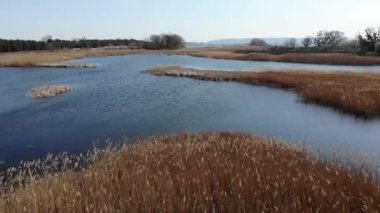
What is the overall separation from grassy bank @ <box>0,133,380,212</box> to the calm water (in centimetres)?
600

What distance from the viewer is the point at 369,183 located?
736 cm

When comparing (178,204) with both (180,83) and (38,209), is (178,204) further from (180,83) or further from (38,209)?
(180,83)

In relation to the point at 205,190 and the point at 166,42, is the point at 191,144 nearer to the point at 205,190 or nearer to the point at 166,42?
Result: the point at 205,190

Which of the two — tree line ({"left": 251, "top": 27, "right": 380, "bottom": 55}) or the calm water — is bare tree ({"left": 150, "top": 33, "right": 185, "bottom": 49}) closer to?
tree line ({"left": 251, "top": 27, "right": 380, "bottom": 55})

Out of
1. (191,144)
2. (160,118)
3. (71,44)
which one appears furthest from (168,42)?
(191,144)

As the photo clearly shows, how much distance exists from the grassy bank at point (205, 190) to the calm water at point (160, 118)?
5998 mm

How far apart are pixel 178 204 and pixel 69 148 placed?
9390 mm

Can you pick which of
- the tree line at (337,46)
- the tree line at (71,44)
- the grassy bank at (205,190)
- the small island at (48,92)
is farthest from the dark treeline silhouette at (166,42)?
the grassy bank at (205,190)

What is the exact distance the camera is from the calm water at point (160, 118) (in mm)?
15492

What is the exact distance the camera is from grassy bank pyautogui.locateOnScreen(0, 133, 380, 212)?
6.10 metres

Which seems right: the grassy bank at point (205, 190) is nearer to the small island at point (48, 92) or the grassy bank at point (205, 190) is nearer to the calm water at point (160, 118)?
the calm water at point (160, 118)

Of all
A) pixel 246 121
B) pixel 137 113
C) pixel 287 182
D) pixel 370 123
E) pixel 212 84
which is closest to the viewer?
pixel 287 182

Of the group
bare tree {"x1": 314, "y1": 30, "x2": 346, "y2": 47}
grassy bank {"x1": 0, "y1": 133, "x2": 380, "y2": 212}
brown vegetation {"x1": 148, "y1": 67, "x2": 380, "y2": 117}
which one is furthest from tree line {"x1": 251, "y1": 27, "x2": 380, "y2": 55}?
grassy bank {"x1": 0, "y1": 133, "x2": 380, "y2": 212}

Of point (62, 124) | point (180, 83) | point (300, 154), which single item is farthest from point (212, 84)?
point (300, 154)
